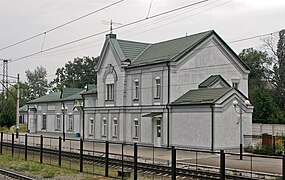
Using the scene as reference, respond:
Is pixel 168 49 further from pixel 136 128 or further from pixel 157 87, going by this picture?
pixel 136 128

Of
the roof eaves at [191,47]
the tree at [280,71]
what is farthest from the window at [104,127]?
the tree at [280,71]

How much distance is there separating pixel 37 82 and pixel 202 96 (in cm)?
10770

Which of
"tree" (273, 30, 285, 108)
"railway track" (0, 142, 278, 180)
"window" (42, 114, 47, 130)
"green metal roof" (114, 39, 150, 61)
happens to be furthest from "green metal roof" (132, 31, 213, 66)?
"window" (42, 114, 47, 130)

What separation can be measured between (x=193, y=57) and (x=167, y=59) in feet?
8.13

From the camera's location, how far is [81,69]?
113625 millimetres

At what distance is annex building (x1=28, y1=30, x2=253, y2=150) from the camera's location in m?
33.9

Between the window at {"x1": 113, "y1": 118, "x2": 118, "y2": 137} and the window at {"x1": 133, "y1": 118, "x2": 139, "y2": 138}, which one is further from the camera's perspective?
the window at {"x1": 113, "y1": 118, "x2": 118, "y2": 137}

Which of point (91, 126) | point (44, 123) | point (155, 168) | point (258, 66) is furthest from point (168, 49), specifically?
point (258, 66)

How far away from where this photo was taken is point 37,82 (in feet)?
449

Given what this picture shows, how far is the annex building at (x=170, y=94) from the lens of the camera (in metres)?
33.9

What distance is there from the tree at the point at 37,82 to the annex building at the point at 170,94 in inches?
3426

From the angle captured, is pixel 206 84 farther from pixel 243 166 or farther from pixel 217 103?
pixel 243 166

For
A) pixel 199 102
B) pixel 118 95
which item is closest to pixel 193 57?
pixel 199 102

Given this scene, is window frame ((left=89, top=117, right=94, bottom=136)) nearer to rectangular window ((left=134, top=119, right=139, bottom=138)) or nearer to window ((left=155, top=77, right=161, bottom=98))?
rectangular window ((left=134, top=119, right=139, bottom=138))
